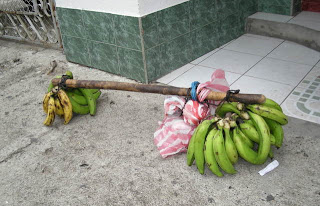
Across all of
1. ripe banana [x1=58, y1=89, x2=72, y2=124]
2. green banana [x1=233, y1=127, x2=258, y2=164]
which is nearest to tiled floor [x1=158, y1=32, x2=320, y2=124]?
green banana [x1=233, y1=127, x2=258, y2=164]

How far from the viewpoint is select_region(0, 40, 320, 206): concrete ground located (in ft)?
9.00

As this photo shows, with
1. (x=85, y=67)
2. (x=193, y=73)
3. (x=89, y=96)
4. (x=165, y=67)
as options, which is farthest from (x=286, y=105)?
(x=85, y=67)

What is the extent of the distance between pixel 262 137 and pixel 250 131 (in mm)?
127

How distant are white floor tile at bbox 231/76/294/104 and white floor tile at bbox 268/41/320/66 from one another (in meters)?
0.83

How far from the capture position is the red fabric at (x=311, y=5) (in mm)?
5938

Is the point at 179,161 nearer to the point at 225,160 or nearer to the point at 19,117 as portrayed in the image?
the point at 225,160

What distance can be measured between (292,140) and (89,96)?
219 centimetres

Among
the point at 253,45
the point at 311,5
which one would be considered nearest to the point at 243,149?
the point at 253,45

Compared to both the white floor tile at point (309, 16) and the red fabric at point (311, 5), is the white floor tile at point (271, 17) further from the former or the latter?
the red fabric at point (311, 5)

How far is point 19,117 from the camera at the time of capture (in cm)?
409

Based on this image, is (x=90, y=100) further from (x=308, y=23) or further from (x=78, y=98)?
(x=308, y=23)

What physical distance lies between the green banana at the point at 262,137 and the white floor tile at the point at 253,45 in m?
2.55

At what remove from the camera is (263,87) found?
4.24 m

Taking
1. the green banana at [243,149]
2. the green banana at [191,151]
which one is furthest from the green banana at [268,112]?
the green banana at [191,151]
